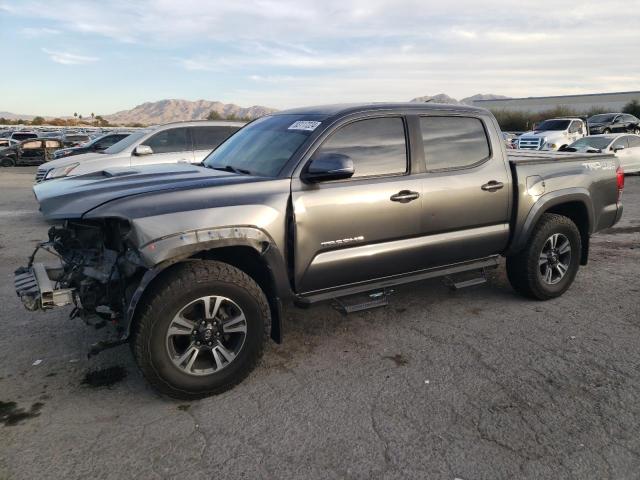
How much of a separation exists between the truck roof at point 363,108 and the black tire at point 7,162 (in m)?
24.7

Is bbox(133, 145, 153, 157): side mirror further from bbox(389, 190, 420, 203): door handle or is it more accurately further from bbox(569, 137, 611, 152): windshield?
bbox(569, 137, 611, 152): windshield

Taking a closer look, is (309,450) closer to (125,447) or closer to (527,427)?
(125,447)

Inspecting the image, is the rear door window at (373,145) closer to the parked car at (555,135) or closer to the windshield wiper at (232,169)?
the windshield wiper at (232,169)

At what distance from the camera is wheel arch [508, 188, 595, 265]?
478 cm

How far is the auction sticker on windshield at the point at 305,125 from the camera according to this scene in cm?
392

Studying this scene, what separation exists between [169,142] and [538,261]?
7077mm

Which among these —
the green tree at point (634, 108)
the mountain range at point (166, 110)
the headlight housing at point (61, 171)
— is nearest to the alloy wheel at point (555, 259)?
the headlight housing at point (61, 171)

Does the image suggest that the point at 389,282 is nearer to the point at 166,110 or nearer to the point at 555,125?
the point at 555,125

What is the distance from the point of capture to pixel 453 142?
4.47m

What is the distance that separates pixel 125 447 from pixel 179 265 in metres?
1.10

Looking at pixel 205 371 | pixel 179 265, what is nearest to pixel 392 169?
pixel 179 265

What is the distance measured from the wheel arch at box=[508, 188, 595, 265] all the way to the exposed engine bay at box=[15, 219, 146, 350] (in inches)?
132

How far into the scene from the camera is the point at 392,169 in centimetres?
409

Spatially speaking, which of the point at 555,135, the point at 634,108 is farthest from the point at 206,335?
the point at 634,108
